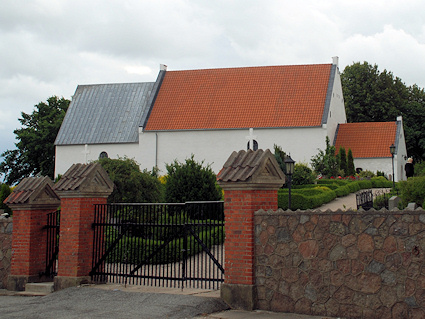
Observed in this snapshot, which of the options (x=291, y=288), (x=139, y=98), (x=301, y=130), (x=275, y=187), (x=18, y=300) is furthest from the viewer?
(x=139, y=98)

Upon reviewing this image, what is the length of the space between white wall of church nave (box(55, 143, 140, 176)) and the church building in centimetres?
7

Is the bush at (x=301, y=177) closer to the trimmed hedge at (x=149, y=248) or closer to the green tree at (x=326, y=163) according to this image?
the green tree at (x=326, y=163)

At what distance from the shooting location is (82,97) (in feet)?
137

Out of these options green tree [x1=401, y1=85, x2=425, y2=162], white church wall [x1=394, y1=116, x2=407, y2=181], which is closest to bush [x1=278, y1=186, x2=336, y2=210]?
white church wall [x1=394, y1=116, x2=407, y2=181]

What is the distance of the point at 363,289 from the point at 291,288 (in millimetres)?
1073

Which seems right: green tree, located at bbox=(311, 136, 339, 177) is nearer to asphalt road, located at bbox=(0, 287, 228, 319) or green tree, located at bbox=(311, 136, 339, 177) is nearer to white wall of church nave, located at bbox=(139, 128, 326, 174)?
white wall of church nave, located at bbox=(139, 128, 326, 174)

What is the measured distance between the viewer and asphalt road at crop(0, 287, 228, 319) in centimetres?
795

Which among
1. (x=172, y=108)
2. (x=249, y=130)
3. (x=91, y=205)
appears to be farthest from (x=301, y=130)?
(x=91, y=205)

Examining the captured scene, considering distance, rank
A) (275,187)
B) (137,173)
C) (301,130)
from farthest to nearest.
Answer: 1. (301,130)
2. (137,173)
3. (275,187)

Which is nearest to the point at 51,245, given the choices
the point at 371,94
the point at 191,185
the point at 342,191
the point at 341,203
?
the point at 191,185

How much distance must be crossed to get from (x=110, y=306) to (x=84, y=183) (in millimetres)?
2567

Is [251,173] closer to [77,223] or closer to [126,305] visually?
[126,305]

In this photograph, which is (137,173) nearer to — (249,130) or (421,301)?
(421,301)

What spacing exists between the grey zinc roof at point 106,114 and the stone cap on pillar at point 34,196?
26432 millimetres
